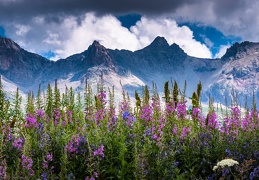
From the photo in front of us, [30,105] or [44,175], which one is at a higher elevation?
[30,105]

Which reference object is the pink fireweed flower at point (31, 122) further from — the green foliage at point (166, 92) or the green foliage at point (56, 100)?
the green foliage at point (166, 92)

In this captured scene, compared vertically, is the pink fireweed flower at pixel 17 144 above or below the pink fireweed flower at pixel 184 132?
below

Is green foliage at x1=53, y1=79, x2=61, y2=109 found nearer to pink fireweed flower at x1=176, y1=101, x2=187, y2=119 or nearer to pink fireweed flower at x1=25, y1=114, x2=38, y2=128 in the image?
pink fireweed flower at x1=25, y1=114, x2=38, y2=128

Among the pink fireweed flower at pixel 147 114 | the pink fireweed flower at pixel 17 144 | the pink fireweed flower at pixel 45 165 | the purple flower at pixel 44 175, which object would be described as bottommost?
the purple flower at pixel 44 175

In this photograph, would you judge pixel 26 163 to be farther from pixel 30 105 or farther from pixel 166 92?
Answer: pixel 166 92

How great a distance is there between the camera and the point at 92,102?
10188 millimetres

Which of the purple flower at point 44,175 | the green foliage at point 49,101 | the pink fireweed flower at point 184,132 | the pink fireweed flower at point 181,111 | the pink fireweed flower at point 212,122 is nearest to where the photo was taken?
the purple flower at point 44,175

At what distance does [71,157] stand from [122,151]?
1.12m

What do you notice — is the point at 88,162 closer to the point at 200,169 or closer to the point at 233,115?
the point at 200,169

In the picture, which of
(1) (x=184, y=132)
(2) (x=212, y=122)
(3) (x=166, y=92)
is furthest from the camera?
(3) (x=166, y=92)

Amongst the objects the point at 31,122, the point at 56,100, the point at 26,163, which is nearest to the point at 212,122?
the point at 31,122

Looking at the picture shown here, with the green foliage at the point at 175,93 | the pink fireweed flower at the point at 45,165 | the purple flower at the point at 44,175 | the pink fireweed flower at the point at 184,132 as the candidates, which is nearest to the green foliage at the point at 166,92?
the green foliage at the point at 175,93

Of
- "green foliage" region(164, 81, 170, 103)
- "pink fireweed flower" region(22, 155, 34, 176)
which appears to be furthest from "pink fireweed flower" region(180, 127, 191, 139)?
"pink fireweed flower" region(22, 155, 34, 176)

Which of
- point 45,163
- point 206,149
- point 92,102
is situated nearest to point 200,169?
point 206,149
